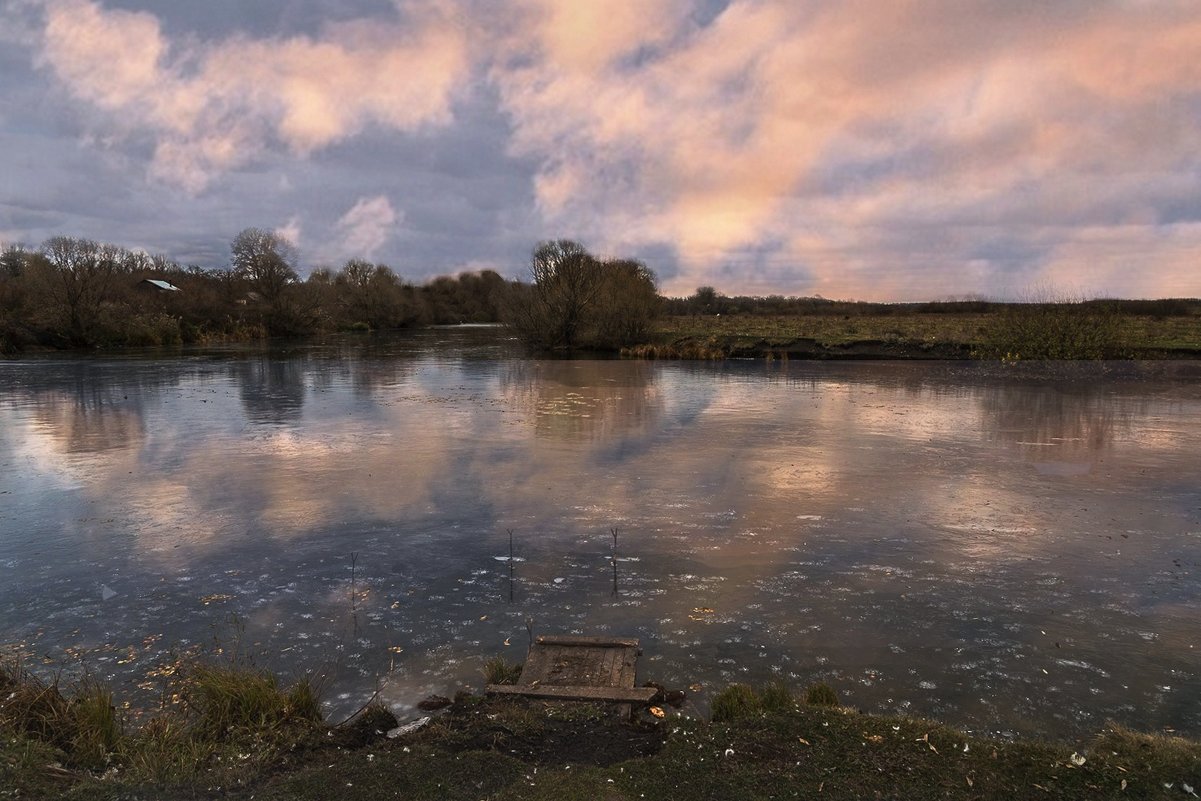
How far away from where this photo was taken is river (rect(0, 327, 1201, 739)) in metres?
4.30

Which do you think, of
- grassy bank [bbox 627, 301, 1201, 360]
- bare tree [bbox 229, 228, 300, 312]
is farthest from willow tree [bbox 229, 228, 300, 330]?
grassy bank [bbox 627, 301, 1201, 360]

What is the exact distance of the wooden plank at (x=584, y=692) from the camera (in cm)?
377

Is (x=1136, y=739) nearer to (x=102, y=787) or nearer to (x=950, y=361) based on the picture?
(x=102, y=787)

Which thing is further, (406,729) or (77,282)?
(77,282)

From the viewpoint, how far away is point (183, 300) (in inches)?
1982

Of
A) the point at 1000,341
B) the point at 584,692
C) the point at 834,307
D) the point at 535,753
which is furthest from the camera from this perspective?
the point at 834,307

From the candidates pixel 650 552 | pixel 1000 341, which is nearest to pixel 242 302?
pixel 1000 341

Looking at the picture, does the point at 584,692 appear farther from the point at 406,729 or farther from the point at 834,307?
the point at 834,307

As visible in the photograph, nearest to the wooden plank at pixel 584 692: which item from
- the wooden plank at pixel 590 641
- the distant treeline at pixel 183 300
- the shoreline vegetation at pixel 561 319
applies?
the wooden plank at pixel 590 641

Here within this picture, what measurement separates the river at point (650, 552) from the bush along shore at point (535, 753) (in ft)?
1.23

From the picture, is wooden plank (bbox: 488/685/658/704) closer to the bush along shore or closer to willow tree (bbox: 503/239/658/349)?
the bush along shore

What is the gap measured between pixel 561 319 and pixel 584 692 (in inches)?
1355

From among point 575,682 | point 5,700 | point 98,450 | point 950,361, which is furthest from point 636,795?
point 950,361

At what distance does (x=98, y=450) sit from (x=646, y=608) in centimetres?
981
